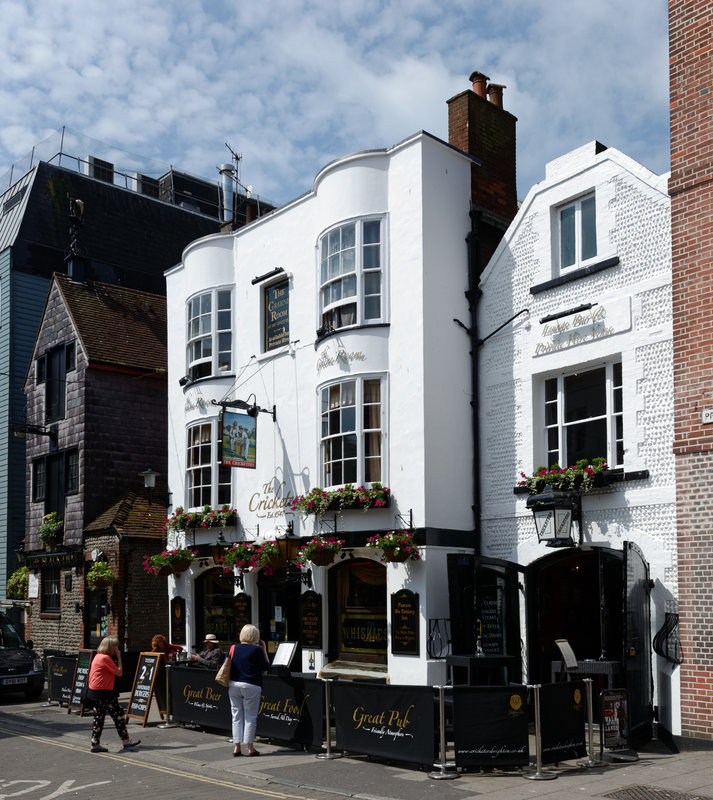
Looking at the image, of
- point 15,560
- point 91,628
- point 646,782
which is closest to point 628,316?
point 646,782

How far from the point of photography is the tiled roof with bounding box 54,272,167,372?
948 inches

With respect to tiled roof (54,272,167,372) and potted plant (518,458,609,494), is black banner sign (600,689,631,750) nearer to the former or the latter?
potted plant (518,458,609,494)

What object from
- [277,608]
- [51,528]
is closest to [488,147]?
[277,608]

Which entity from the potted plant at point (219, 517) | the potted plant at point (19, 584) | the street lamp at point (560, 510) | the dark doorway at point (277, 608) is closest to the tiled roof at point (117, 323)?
the potted plant at point (219, 517)

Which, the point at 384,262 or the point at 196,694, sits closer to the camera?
the point at 196,694

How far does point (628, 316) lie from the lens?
13750mm

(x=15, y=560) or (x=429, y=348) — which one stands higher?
(x=429, y=348)

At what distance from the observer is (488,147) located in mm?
18031

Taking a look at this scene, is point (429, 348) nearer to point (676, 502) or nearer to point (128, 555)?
point (676, 502)

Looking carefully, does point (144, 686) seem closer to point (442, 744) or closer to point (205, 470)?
point (442, 744)

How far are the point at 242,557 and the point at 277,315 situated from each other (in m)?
4.99

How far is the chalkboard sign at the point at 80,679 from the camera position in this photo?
15984 mm

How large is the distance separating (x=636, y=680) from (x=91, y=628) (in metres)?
14.9

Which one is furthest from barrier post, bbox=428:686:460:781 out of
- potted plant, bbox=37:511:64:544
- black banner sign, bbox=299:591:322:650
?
potted plant, bbox=37:511:64:544
